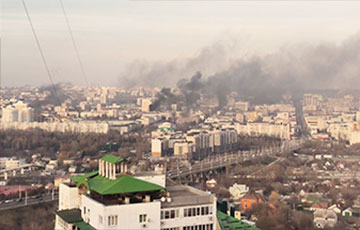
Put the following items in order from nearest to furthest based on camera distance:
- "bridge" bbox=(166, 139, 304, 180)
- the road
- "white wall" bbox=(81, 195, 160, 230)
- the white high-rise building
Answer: "white wall" bbox=(81, 195, 160, 230) < the road < "bridge" bbox=(166, 139, 304, 180) < the white high-rise building

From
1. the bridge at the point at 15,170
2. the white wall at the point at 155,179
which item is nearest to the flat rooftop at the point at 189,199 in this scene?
the white wall at the point at 155,179

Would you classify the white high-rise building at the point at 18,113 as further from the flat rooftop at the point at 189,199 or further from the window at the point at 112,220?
the window at the point at 112,220

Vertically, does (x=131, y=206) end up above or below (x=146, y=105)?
above

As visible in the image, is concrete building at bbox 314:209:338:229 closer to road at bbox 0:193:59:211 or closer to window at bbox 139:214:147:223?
road at bbox 0:193:59:211

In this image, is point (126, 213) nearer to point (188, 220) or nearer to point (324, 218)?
point (188, 220)

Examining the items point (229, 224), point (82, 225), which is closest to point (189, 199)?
point (229, 224)

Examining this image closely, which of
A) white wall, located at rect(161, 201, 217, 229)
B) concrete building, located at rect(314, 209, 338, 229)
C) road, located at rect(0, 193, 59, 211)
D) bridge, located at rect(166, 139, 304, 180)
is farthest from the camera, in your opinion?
bridge, located at rect(166, 139, 304, 180)

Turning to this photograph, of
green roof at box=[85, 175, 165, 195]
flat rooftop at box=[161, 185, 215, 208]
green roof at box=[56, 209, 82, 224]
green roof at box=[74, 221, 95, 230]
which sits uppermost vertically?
green roof at box=[85, 175, 165, 195]

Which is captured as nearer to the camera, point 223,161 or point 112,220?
point 112,220

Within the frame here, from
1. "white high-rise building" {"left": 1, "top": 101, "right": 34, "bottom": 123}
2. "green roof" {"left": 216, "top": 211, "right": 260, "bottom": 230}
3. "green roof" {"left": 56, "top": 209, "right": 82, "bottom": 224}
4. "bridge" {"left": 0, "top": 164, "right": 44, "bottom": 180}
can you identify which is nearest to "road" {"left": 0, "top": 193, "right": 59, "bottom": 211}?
"bridge" {"left": 0, "top": 164, "right": 44, "bottom": 180}
